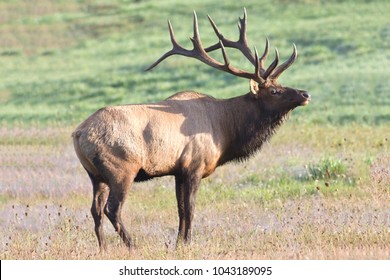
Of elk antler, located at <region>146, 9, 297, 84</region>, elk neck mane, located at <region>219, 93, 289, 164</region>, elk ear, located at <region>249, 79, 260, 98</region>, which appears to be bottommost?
elk neck mane, located at <region>219, 93, 289, 164</region>

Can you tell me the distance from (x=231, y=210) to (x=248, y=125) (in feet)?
5.44

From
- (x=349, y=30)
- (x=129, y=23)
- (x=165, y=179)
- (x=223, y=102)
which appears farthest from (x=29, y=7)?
(x=223, y=102)

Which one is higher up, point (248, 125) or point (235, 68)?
point (235, 68)

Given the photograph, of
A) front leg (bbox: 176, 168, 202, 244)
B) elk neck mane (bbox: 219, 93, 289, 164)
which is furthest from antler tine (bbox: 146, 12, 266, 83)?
front leg (bbox: 176, 168, 202, 244)

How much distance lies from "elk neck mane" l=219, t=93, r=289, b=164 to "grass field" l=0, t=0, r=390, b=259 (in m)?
0.87

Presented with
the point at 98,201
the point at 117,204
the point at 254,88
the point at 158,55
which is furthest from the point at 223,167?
the point at 158,55

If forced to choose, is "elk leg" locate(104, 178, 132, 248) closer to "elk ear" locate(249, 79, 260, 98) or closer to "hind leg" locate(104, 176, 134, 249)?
"hind leg" locate(104, 176, 134, 249)

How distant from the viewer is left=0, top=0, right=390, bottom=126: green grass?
99.9ft

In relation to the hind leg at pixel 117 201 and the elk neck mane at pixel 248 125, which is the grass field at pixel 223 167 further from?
the elk neck mane at pixel 248 125

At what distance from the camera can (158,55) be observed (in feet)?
145

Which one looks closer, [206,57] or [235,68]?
[235,68]

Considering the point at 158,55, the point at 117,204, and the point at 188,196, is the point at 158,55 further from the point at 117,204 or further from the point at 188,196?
the point at 117,204

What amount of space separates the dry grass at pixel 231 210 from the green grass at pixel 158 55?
8.58 metres

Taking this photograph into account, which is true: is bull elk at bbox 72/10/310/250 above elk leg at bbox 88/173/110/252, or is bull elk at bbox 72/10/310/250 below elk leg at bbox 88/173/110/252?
above
